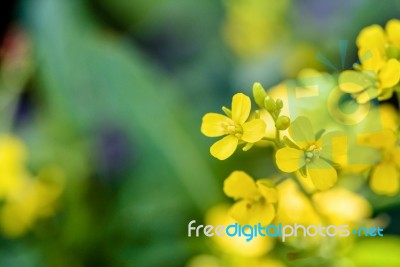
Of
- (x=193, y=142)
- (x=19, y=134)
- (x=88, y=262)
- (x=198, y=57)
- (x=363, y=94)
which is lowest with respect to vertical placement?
(x=363, y=94)

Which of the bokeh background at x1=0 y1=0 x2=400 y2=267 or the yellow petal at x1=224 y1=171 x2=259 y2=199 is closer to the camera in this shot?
the yellow petal at x1=224 y1=171 x2=259 y2=199

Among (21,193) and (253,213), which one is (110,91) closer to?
(21,193)

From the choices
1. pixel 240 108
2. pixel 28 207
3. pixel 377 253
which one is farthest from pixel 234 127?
pixel 28 207

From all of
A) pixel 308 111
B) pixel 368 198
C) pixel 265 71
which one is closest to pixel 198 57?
pixel 265 71

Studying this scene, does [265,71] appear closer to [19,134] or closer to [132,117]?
[132,117]

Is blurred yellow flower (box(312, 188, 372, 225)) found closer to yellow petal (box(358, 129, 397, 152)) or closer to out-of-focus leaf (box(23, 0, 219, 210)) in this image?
yellow petal (box(358, 129, 397, 152))

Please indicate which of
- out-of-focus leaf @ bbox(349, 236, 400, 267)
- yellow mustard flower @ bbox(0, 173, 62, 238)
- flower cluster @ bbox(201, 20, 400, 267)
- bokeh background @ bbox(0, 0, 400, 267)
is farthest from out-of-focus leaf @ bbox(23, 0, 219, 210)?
flower cluster @ bbox(201, 20, 400, 267)

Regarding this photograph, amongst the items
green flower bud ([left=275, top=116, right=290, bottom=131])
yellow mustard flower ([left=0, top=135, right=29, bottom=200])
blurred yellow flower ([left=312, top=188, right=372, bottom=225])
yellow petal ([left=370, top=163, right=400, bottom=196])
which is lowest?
green flower bud ([left=275, top=116, right=290, bottom=131])
